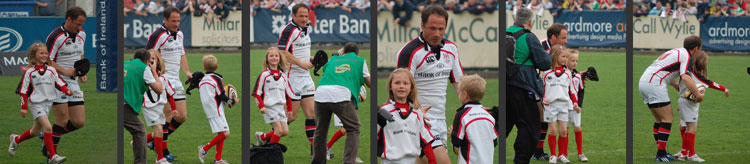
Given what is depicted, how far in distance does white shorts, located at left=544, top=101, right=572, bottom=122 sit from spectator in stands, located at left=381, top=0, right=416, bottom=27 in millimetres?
2169

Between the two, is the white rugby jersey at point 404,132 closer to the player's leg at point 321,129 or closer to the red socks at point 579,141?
the player's leg at point 321,129

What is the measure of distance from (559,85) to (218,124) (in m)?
2.65

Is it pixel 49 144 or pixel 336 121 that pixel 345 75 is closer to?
pixel 336 121

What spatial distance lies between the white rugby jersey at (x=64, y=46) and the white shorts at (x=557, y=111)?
11.1 feet

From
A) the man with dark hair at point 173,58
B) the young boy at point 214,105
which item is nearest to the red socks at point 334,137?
the young boy at point 214,105

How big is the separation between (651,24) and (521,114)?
149 centimetres

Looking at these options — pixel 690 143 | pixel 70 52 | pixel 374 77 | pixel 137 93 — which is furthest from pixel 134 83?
pixel 690 143

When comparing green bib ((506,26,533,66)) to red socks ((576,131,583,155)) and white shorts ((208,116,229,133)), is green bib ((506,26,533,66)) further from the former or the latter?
white shorts ((208,116,229,133))

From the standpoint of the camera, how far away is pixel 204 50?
5.26 metres

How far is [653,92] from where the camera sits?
638cm

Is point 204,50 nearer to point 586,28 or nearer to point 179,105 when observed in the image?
point 179,105

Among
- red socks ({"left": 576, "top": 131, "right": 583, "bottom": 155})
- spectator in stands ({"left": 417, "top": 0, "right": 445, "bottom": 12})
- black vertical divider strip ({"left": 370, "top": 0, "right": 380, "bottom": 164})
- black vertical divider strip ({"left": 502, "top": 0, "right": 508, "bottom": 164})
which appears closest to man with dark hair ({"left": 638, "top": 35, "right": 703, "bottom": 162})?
red socks ({"left": 576, "top": 131, "right": 583, "bottom": 155})

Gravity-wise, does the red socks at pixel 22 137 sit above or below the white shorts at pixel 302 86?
below

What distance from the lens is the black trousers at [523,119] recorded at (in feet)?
18.1
